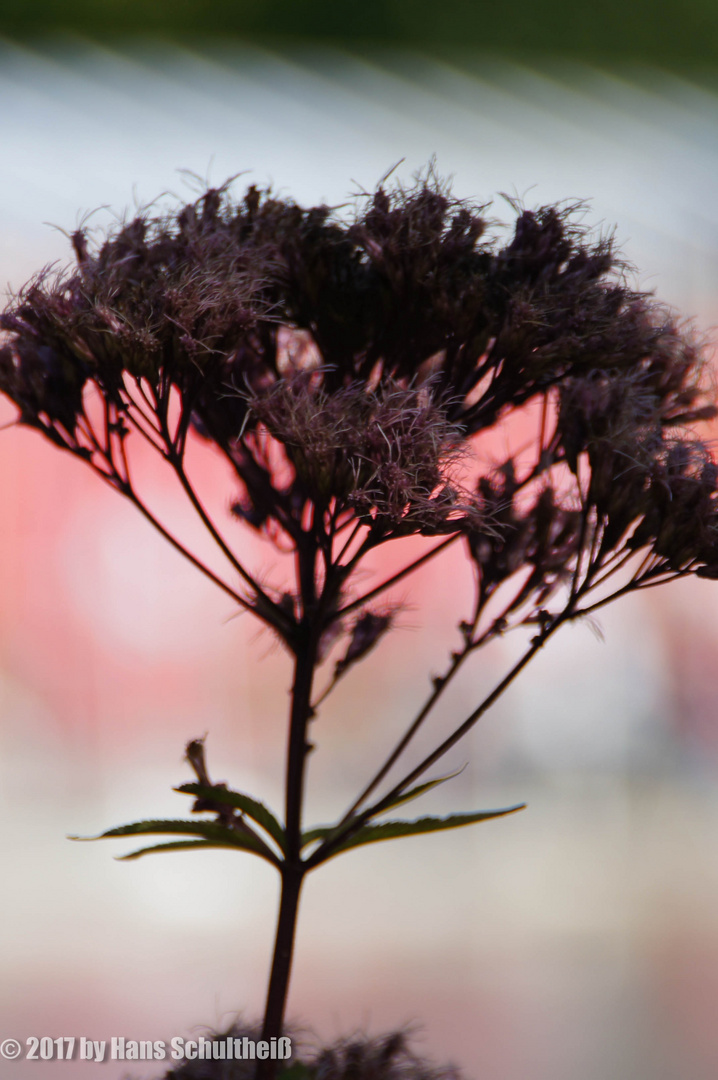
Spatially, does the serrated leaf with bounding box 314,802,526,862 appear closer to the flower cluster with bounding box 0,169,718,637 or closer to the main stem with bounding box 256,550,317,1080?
the main stem with bounding box 256,550,317,1080

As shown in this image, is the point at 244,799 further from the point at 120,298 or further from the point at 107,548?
the point at 107,548

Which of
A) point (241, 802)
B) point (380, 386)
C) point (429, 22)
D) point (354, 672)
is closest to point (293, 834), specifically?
point (241, 802)

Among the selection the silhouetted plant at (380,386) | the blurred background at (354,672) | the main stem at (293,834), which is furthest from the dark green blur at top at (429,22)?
the main stem at (293,834)

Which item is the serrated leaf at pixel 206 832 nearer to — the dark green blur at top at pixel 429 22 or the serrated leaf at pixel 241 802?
the serrated leaf at pixel 241 802

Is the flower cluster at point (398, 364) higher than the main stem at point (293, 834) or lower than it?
higher

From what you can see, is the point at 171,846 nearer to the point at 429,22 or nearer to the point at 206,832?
the point at 206,832

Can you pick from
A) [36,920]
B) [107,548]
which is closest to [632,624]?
[107,548]
